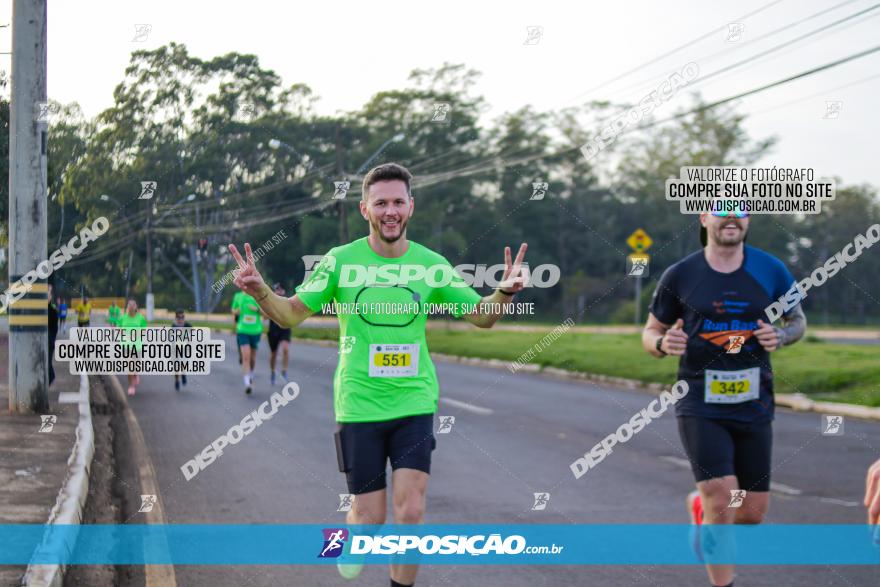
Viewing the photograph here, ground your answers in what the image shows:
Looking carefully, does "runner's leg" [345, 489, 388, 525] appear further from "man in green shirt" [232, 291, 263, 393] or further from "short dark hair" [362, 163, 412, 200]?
"man in green shirt" [232, 291, 263, 393]

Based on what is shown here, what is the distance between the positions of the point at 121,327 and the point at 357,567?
13.3 metres

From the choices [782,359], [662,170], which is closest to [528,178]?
[662,170]

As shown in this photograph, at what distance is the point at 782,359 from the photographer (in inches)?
834

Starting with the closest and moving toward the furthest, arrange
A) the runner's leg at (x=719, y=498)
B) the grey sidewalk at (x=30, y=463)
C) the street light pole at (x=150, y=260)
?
the runner's leg at (x=719, y=498) < the grey sidewalk at (x=30, y=463) < the street light pole at (x=150, y=260)

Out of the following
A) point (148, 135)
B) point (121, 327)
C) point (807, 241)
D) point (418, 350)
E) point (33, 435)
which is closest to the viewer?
point (418, 350)

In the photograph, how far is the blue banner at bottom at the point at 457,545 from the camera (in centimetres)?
627

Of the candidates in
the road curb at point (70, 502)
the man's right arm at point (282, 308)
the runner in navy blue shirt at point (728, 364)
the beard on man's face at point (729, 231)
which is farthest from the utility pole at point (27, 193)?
the beard on man's face at point (729, 231)

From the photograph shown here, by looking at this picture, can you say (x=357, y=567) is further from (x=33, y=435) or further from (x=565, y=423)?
(x=565, y=423)

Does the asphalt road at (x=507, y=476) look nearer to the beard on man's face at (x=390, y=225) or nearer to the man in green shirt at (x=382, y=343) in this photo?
the man in green shirt at (x=382, y=343)

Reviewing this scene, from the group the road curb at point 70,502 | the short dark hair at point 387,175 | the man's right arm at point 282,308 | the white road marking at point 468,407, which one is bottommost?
the white road marking at point 468,407

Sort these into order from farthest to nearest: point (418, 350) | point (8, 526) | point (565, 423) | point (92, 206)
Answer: point (92, 206) → point (565, 423) → point (8, 526) → point (418, 350)

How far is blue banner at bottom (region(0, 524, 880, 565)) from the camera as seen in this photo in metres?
6.27

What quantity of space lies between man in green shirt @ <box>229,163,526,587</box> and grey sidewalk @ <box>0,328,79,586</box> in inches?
83.2

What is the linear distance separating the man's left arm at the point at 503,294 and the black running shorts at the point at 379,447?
651 millimetres
